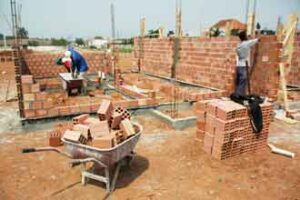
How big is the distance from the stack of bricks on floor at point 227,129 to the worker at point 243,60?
1.95 metres

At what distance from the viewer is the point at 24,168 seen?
404 cm

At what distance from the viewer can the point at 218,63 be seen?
8.34 m

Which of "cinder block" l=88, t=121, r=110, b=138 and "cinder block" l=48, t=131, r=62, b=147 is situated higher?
"cinder block" l=88, t=121, r=110, b=138

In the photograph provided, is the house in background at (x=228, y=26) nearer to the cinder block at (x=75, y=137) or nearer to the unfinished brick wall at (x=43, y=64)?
the unfinished brick wall at (x=43, y=64)

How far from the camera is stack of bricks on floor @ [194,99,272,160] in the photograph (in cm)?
418

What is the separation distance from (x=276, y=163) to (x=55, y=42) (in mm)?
47992

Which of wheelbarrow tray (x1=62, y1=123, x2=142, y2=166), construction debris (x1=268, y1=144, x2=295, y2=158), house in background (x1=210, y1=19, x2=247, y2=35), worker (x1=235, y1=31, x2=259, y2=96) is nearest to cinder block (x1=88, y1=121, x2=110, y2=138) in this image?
wheelbarrow tray (x1=62, y1=123, x2=142, y2=166)

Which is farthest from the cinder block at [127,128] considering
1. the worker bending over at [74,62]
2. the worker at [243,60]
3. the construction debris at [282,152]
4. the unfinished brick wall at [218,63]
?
the worker bending over at [74,62]

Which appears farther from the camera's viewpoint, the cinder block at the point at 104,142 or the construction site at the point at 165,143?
the construction site at the point at 165,143

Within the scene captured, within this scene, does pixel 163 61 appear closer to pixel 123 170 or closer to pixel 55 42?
pixel 123 170

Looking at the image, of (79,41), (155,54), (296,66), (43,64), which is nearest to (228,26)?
(296,66)

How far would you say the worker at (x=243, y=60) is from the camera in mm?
6319

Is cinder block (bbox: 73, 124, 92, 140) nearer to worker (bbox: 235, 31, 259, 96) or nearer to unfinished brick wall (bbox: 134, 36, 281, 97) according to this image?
worker (bbox: 235, 31, 259, 96)

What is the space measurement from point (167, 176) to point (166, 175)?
0.11ft
